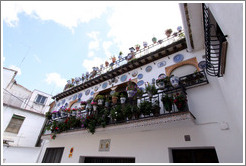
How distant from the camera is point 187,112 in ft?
13.4

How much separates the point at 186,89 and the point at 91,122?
426cm

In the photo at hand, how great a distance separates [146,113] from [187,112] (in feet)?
4.68

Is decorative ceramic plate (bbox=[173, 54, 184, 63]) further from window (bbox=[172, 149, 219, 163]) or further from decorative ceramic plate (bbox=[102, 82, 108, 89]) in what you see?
decorative ceramic plate (bbox=[102, 82, 108, 89])

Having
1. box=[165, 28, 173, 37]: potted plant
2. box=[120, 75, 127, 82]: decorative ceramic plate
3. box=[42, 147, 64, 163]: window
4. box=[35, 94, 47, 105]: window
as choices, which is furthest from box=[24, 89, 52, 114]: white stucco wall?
box=[165, 28, 173, 37]: potted plant

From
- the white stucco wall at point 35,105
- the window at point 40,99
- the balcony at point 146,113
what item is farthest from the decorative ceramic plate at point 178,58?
the window at point 40,99

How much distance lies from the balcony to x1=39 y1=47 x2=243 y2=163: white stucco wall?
33 cm

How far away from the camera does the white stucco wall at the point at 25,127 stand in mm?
10961

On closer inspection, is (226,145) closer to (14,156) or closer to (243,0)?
(243,0)

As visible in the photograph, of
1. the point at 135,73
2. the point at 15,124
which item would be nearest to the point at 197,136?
the point at 135,73

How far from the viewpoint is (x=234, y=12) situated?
1992mm

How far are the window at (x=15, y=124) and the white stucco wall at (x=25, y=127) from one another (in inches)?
9.0

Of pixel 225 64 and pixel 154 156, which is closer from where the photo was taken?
pixel 225 64

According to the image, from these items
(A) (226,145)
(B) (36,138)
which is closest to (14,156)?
(B) (36,138)

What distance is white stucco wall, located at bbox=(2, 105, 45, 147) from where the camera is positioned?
36.0 ft
